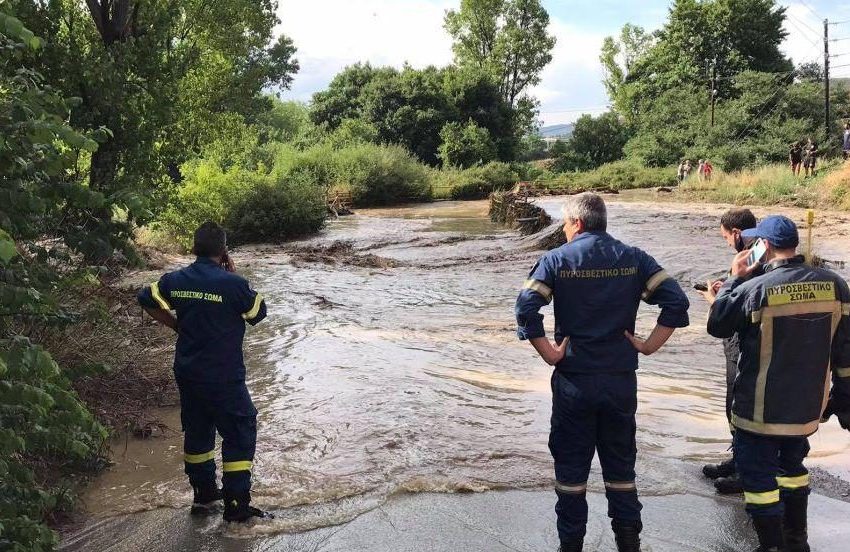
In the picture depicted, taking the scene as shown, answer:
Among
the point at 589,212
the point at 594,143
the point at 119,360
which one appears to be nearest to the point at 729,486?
the point at 589,212

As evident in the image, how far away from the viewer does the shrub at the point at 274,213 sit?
954 inches

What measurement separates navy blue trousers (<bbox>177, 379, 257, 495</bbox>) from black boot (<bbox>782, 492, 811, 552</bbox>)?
320 centimetres

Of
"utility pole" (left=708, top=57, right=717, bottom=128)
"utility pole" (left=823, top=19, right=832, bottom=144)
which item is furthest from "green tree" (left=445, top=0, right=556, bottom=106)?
"utility pole" (left=823, top=19, right=832, bottom=144)

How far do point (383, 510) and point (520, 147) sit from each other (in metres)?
54.3

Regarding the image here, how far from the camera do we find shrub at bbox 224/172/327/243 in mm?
24234

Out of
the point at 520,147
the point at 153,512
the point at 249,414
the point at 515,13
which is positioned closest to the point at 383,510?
the point at 249,414

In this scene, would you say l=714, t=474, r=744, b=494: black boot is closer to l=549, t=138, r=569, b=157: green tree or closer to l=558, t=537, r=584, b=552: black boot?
l=558, t=537, r=584, b=552: black boot

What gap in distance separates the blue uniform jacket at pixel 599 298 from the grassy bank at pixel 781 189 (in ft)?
80.3

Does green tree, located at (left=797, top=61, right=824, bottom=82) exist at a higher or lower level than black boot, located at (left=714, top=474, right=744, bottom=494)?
higher

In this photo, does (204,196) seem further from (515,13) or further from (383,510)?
(515,13)

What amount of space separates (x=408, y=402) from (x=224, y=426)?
302cm

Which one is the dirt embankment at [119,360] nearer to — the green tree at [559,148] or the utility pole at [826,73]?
the utility pole at [826,73]

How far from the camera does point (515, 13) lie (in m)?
62.8

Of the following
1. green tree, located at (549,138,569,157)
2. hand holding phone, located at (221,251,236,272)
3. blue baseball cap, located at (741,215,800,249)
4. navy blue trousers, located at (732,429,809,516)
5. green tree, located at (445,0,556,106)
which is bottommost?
navy blue trousers, located at (732,429,809,516)
